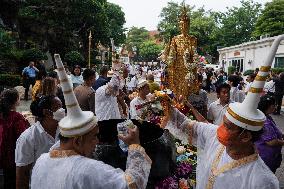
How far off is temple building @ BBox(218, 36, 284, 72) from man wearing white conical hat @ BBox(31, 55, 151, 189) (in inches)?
1059

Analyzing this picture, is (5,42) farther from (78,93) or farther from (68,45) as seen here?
(78,93)

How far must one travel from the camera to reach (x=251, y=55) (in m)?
36.3

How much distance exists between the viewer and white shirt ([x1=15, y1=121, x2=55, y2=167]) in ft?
12.3

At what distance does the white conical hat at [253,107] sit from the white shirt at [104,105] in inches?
168

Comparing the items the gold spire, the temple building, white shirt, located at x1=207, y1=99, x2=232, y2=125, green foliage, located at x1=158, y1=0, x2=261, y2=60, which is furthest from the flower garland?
green foliage, located at x1=158, y1=0, x2=261, y2=60

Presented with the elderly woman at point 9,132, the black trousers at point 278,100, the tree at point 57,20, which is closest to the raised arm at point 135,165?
the elderly woman at point 9,132

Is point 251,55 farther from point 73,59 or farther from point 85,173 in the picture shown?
point 85,173

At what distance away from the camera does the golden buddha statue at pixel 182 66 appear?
21.7 feet

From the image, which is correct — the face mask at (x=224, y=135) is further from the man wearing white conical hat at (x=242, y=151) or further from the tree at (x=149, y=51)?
the tree at (x=149, y=51)

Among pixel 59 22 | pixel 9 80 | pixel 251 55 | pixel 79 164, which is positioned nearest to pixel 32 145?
pixel 79 164

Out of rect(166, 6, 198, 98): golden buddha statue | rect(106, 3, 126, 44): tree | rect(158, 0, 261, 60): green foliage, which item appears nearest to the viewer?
rect(166, 6, 198, 98): golden buddha statue

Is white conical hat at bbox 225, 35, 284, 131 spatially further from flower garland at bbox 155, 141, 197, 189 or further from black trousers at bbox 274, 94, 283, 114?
black trousers at bbox 274, 94, 283, 114

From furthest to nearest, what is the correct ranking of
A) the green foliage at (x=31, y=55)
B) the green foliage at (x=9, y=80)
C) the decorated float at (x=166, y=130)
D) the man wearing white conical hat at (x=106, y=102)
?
the green foliage at (x=31, y=55), the green foliage at (x=9, y=80), the man wearing white conical hat at (x=106, y=102), the decorated float at (x=166, y=130)

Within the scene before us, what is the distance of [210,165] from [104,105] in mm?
3947
